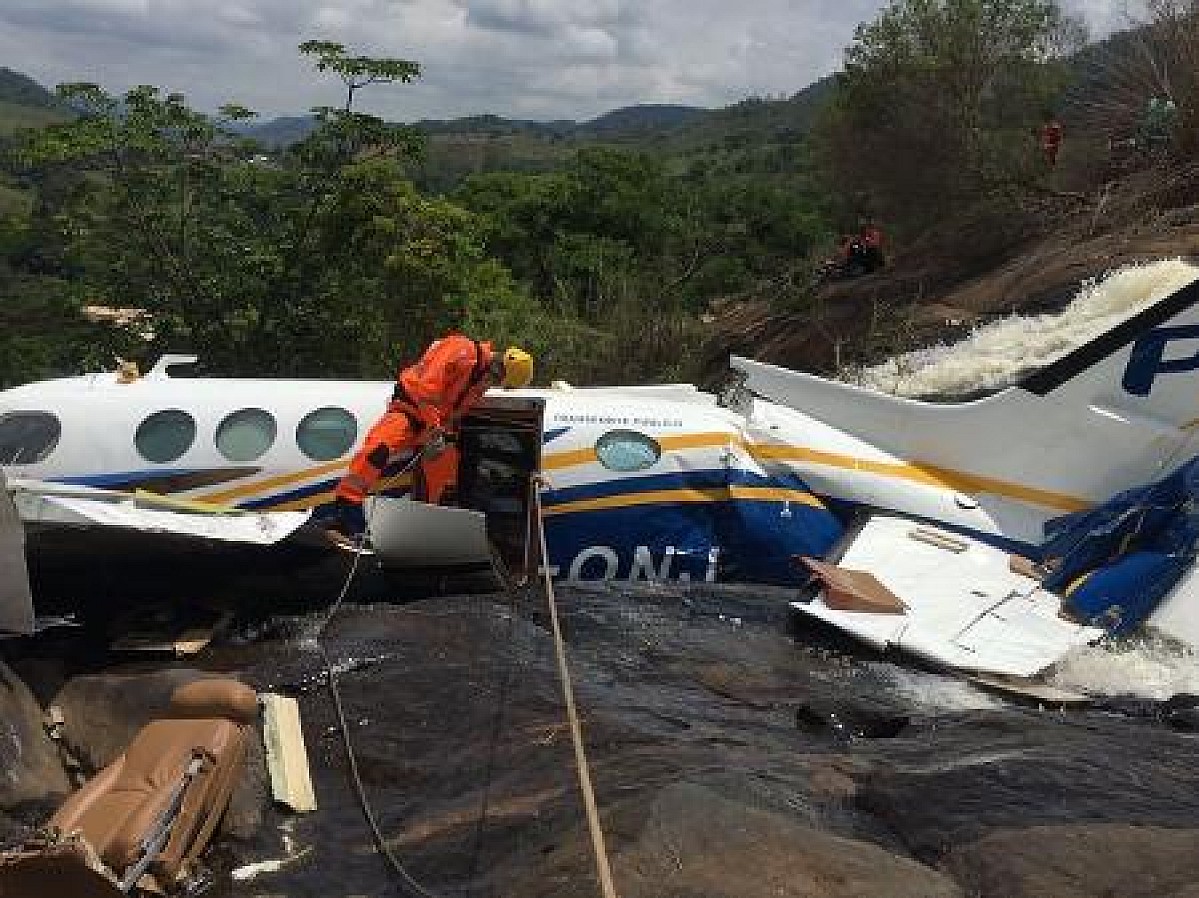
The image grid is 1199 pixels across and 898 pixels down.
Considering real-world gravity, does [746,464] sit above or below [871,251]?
below

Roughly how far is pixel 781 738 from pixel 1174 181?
21.2m

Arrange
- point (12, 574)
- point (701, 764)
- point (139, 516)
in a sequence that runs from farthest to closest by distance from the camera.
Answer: point (139, 516)
point (12, 574)
point (701, 764)

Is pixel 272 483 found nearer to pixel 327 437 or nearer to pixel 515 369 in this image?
pixel 327 437

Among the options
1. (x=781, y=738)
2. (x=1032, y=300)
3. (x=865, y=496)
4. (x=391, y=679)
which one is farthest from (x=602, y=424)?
(x=1032, y=300)

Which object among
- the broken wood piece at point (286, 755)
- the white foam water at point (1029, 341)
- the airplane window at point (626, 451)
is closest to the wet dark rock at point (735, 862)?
the broken wood piece at point (286, 755)

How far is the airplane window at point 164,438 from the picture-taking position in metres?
11.0

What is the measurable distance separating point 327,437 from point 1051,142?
23.5 metres

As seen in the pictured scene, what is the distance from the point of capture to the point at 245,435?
36.0 feet

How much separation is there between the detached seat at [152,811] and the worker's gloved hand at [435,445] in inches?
162

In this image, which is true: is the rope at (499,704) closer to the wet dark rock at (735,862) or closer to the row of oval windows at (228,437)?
the wet dark rock at (735,862)

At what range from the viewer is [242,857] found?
5.94 m

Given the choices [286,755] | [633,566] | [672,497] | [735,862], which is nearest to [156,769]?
[286,755]

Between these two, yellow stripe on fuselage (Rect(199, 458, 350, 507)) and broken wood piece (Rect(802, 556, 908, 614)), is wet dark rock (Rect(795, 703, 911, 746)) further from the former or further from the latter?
yellow stripe on fuselage (Rect(199, 458, 350, 507))

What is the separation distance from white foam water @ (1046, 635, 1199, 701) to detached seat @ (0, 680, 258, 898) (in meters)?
6.10
